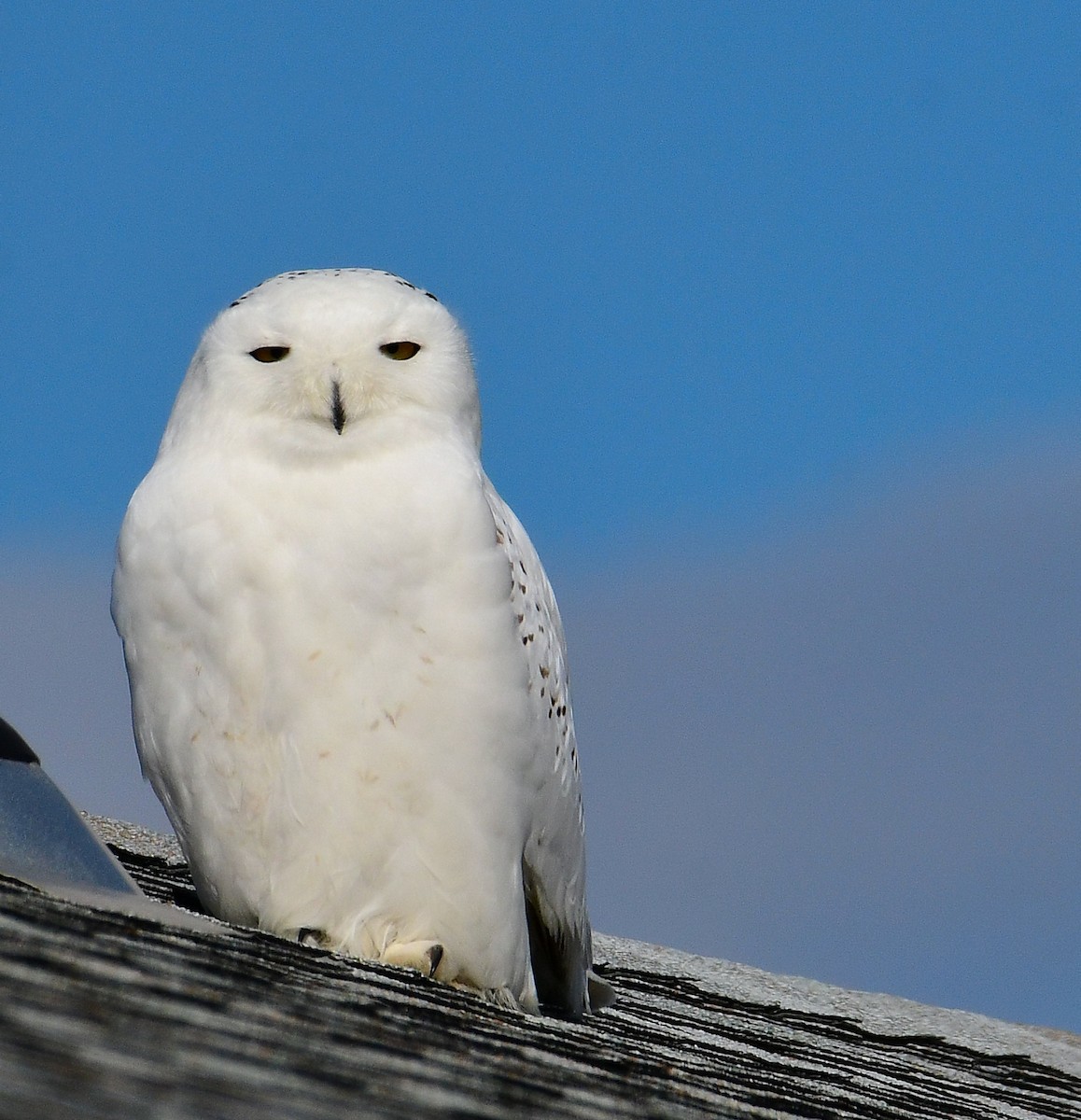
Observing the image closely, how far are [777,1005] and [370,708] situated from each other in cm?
429

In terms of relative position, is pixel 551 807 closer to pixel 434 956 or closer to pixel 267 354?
pixel 434 956

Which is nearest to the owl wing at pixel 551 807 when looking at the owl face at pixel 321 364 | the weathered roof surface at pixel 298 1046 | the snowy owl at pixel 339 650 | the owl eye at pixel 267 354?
the snowy owl at pixel 339 650

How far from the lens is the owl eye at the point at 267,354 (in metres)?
4.11

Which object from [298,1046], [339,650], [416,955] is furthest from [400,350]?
[298,1046]

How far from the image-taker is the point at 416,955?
13.0ft

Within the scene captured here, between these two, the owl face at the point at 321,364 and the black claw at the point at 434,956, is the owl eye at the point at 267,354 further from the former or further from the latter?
the black claw at the point at 434,956

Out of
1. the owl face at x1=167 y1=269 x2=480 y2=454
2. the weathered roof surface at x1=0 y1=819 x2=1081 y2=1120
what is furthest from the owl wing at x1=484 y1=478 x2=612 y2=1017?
the owl face at x1=167 y1=269 x2=480 y2=454

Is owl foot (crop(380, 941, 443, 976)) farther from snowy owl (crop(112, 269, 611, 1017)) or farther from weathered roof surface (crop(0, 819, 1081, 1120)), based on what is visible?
weathered roof surface (crop(0, 819, 1081, 1120))

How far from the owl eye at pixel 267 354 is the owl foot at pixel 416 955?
1432mm

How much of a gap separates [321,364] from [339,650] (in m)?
0.72

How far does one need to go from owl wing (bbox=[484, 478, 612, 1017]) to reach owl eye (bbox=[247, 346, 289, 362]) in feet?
1.94

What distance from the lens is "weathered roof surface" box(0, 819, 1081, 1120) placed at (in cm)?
176

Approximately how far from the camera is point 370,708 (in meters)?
3.84

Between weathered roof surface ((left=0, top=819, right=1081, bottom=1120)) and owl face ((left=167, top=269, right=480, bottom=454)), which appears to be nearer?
weathered roof surface ((left=0, top=819, right=1081, bottom=1120))
